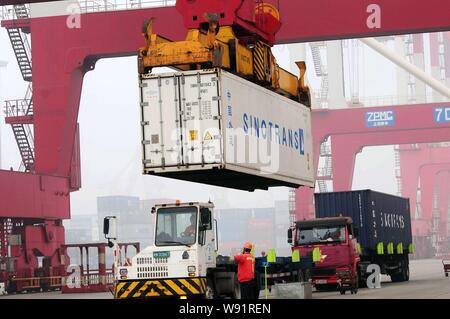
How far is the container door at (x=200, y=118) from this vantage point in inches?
818

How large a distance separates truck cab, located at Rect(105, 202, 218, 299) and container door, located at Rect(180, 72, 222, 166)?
4.15 feet

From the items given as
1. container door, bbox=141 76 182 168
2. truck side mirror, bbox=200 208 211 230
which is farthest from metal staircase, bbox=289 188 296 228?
truck side mirror, bbox=200 208 211 230

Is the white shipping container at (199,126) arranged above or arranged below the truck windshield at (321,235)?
above

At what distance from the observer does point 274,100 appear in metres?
24.9

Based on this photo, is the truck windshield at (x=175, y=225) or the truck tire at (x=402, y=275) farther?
the truck tire at (x=402, y=275)

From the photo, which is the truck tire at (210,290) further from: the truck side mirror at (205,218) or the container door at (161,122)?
the container door at (161,122)

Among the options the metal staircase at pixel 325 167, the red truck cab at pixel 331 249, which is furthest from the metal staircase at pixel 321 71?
the red truck cab at pixel 331 249

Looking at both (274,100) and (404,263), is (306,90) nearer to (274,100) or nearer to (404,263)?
(274,100)

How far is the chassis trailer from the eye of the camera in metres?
19.5

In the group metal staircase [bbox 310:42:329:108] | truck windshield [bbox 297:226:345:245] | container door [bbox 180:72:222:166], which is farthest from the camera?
metal staircase [bbox 310:42:329:108]

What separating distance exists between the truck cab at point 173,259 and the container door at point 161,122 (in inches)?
58.2

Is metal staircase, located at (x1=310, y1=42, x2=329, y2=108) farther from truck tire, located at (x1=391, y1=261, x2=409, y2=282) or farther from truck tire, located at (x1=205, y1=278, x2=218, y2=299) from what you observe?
truck tire, located at (x1=205, y1=278, x2=218, y2=299)
